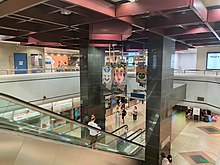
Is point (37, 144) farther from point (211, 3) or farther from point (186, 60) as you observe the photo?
point (186, 60)

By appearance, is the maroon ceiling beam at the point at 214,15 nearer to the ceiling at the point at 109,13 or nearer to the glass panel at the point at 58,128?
the ceiling at the point at 109,13

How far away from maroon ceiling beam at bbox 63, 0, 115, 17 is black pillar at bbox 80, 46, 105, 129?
17.7 ft

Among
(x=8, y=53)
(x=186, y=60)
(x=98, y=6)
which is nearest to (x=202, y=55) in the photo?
(x=98, y=6)

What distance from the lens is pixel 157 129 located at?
6.45 m

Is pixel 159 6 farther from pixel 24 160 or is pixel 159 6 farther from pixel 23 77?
pixel 23 77

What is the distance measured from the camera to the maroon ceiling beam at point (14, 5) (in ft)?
9.47

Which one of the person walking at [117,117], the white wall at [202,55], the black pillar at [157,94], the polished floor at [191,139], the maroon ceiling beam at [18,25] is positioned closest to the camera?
the maroon ceiling beam at [18,25]

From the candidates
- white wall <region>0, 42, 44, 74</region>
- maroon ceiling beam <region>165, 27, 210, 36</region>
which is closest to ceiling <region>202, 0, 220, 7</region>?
maroon ceiling beam <region>165, 27, 210, 36</region>

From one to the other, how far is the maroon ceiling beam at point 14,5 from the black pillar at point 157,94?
447cm

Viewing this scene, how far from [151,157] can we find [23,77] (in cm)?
677

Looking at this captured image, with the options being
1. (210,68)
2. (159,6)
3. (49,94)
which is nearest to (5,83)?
(49,94)

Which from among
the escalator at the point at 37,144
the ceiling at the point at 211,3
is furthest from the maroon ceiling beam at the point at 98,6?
the escalator at the point at 37,144

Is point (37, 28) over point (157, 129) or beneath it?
over

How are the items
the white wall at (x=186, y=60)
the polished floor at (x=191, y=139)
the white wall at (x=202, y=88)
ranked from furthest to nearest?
1. the white wall at (x=186, y=60)
2. the polished floor at (x=191, y=139)
3. the white wall at (x=202, y=88)
